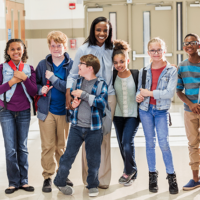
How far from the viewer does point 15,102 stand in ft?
9.68

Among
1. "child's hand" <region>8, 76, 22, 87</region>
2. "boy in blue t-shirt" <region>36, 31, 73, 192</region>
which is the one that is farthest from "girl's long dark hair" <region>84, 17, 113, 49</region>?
"child's hand" <region>8, 76, 22, 87</region>

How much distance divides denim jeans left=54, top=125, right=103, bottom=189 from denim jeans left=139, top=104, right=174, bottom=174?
446 mm

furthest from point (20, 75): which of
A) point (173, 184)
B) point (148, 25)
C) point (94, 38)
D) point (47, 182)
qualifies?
point (148, 25)

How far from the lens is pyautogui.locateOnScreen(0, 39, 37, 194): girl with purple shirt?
2.93m

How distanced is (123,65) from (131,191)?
120 cm

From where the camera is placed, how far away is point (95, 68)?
287 centimetres

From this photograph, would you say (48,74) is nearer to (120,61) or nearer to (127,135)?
(120,61)

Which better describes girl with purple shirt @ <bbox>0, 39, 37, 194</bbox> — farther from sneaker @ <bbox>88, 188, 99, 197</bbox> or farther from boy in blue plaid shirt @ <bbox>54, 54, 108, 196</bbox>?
sneaker @ <bbox>88, 188, 99, 197</bbox>

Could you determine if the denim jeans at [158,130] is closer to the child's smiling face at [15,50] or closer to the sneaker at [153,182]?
the sneaker at [153,182]

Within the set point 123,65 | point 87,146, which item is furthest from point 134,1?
point 87,146

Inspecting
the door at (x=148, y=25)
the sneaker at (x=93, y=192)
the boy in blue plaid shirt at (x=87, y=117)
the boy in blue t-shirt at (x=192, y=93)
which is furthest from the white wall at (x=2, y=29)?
the boy in blue t-shirt at (x=192, y=93)

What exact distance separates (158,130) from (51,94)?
106cm

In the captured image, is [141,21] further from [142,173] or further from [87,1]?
[142,173]

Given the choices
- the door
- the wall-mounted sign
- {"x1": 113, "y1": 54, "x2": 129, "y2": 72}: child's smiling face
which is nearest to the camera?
{"x1": 113, "y1": 54, "x2": 129, "y2": 72}: child's smiling face
